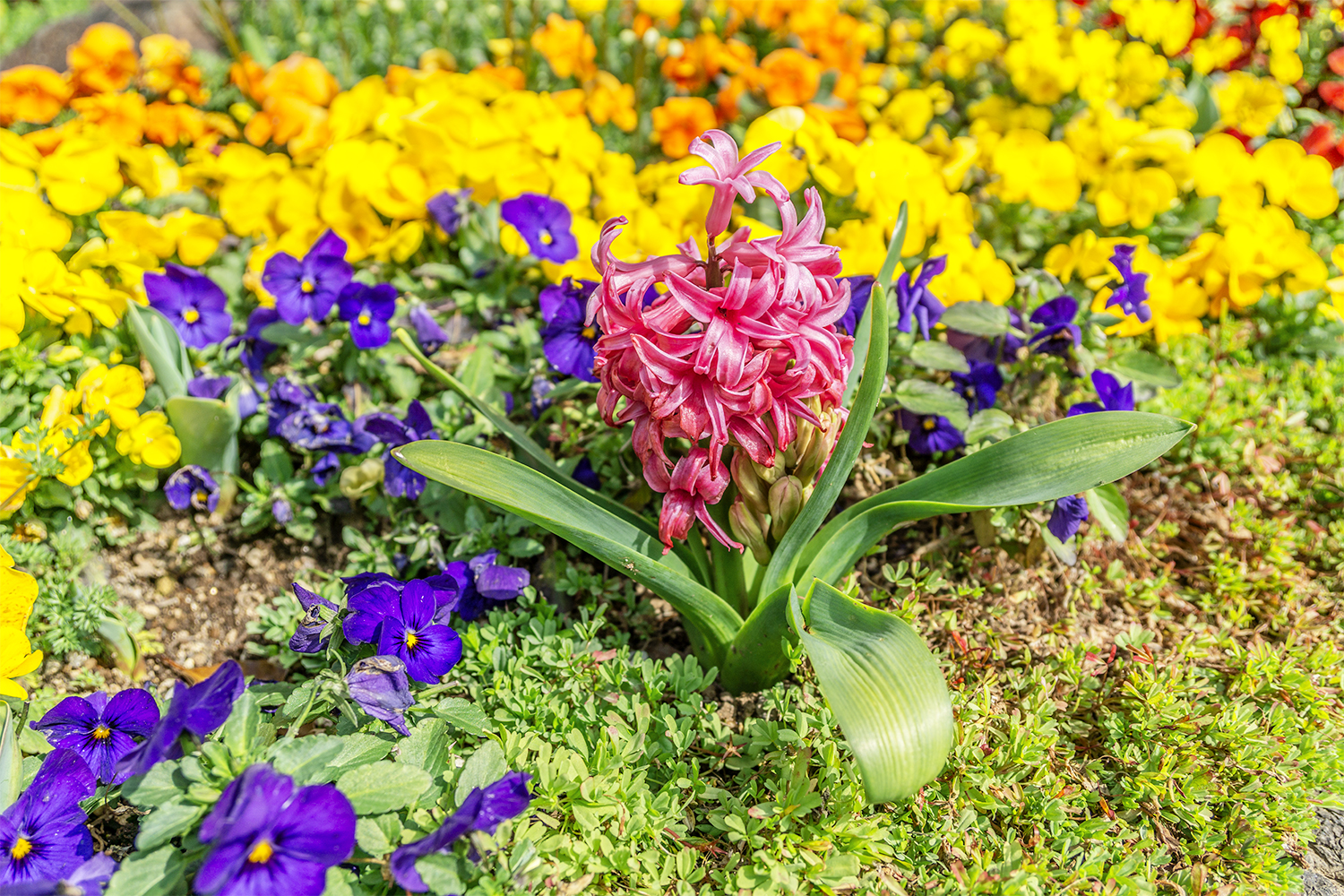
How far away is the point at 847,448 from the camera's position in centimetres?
157

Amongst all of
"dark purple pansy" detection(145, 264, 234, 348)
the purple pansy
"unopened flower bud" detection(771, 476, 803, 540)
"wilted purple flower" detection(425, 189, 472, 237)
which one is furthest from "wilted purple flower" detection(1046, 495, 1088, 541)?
"dark purple pansy" detection(145, 264, 234, 348)

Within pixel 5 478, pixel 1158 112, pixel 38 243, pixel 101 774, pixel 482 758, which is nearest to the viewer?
pixel 482 758

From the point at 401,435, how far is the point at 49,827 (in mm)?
983

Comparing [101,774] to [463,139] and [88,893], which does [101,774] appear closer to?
[88,893]

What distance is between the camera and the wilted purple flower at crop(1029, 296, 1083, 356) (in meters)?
2.06

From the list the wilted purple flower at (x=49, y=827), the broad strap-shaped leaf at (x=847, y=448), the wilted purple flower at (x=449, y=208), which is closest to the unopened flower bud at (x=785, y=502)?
the broad strap-shaped leaf at (x=847, y=448)

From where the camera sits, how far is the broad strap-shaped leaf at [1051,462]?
1.50 metres

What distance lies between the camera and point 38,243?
221 centimetres

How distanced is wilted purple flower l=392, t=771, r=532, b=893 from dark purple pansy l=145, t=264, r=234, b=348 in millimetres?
1542

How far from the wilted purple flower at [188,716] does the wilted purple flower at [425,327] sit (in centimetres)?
112

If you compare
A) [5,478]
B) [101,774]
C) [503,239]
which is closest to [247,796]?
[101,774]

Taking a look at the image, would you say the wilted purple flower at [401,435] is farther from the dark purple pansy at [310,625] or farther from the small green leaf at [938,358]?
the small green leaf at [938,358]

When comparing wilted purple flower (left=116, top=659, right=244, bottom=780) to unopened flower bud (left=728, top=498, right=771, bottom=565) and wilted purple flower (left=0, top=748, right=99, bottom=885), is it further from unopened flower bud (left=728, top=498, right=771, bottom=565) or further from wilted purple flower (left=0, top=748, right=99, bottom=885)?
unopened flower bud (left=728, top=498, right=771, bottom=565)

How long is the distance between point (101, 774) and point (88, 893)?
308 millimetres
